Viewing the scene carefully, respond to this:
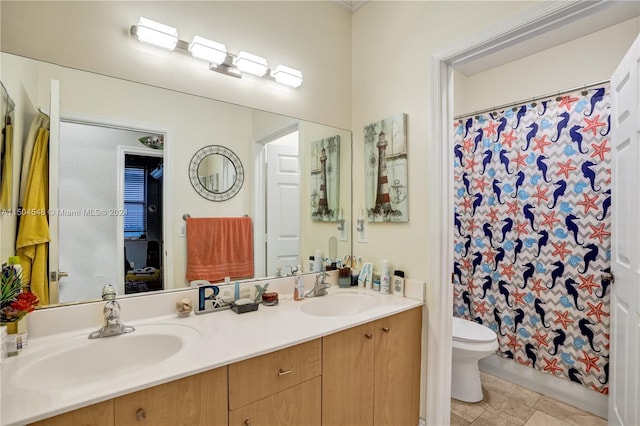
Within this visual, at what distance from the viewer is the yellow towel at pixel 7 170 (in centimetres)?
112

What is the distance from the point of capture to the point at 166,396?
92cm

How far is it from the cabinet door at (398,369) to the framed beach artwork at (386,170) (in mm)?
589

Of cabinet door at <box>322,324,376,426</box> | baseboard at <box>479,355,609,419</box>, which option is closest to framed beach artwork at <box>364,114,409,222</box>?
cabinet door at <box>322,324,376,426</box>

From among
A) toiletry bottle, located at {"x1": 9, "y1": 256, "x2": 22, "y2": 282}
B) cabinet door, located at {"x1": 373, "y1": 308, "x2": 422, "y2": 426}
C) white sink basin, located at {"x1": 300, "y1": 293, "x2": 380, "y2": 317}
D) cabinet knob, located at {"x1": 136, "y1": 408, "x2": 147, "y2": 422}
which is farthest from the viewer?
white sink basin, located at {"x1": 300, "y1": 293, "x2": 380, "y2": 317}

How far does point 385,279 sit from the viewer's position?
73.7 inches

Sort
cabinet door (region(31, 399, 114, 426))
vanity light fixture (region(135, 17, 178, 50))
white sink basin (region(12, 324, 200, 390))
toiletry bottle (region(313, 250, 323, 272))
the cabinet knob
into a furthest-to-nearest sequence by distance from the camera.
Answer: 1. toiletry bottle (region(313, 250, 323, 272))
2. vanity light fixture (region(135, 17, 178, 50))
3. white sink basin (region(12, 324, 200, 390))
4. the cabinet knob
5. cabinet door (region(31, 399, 114, 426))

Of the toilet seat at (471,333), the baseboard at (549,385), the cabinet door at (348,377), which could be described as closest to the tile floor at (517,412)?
the baseboard at (549,385)

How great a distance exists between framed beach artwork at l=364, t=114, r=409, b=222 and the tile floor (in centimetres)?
134

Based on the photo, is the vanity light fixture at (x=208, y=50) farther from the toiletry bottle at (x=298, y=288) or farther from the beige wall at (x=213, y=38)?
the toiletry bottle at (x=298, y=288)

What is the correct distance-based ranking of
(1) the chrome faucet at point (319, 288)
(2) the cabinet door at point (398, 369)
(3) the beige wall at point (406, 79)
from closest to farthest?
1. (2) the cabinet door at point (398, 369)
2. (3) the beige wall at point (406, 79)
3. (1) the chrome faucet at point (319, 288)

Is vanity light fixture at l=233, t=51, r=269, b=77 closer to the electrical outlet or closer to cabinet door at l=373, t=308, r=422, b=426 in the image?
the electrical outlet

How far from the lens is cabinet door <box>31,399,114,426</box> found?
78cm

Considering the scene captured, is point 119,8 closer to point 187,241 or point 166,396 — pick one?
point 187,241

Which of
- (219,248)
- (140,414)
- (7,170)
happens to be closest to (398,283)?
(219,248)
